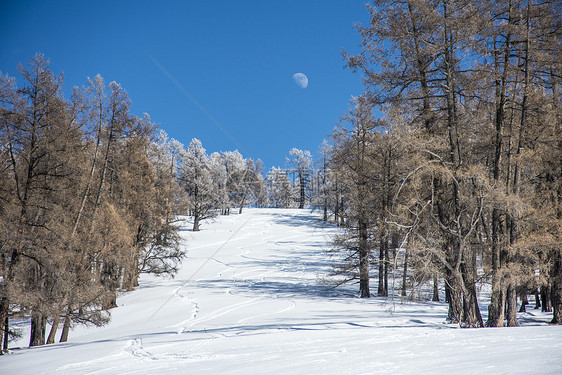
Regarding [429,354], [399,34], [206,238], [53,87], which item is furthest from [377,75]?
[206,238]

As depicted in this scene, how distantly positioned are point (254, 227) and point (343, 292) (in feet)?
88.9

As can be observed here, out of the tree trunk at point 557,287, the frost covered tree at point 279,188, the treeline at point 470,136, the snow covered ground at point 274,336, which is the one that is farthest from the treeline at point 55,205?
the frost covered tree at point 279,188

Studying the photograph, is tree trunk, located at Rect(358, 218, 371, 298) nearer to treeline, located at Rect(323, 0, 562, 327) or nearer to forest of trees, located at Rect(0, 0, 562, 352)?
forest of trees, located at Rect(0, 0, 562, 352)

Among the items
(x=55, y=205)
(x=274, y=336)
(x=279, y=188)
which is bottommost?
(x=274, y=336)

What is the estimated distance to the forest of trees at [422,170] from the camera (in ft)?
27.6

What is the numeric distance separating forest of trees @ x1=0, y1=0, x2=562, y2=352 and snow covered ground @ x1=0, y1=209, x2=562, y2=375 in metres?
1.61

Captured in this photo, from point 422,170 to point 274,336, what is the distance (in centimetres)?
518

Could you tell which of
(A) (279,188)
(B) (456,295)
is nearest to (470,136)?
(B) (456,295)

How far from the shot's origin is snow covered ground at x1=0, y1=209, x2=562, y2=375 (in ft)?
14.1

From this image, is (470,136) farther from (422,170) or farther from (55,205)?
(55,205)

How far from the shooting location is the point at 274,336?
7.26 m

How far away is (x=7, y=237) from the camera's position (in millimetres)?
10719

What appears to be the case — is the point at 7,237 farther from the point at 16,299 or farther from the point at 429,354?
the point at 429,354

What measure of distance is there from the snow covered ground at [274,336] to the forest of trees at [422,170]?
1.61 metres
